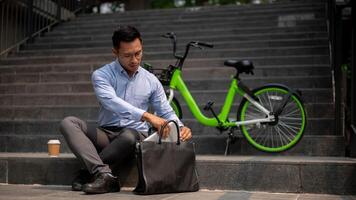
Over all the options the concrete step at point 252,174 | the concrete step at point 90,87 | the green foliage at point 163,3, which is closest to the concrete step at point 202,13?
the concrete step at point 90,87

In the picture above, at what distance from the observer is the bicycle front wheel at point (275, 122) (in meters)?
6.07

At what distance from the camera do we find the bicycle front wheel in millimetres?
6070

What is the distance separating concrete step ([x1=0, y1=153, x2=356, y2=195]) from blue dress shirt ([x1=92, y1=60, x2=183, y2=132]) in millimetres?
472

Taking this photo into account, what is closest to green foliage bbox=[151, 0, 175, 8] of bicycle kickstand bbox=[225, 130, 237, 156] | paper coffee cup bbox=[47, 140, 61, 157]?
bicycle kickstand bbox=[225, 130, 237, 156]

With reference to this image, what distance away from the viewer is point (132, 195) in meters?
4.61

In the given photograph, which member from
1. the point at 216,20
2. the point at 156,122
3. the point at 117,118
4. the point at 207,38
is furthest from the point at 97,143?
the point at 216,20

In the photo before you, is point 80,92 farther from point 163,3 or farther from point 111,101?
point 163,3

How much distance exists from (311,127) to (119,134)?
104 inches

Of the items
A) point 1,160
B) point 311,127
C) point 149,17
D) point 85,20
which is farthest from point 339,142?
point 85,20

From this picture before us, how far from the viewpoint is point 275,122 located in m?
6.11

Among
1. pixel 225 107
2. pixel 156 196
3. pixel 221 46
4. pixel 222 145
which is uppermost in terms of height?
pixel 221 46

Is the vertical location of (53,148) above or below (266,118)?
below

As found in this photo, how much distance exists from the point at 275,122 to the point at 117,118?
190 centimetres

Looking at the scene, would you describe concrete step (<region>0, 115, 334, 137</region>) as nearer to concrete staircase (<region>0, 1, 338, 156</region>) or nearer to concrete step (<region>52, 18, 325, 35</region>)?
concrete staircase (<region>0, 1, 338, 156</region>)
